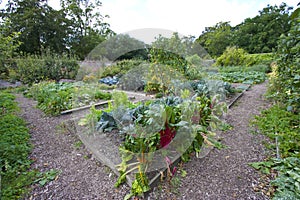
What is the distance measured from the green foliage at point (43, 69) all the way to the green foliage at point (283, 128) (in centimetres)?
702

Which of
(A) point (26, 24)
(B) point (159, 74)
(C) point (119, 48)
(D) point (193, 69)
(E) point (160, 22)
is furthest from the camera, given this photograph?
(A) point (26, 24)

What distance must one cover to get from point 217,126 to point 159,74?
2.12 meters

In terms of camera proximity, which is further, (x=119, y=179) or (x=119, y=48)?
(x=119, y=48)

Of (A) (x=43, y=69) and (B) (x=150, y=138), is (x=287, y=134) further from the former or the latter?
(A) (x=43, y=69)

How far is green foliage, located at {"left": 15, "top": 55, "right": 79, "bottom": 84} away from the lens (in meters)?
5.90

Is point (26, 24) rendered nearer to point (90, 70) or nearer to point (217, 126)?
point (90, 70)

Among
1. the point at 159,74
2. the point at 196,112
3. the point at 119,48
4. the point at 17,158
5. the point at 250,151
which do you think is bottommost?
the point at 17,158

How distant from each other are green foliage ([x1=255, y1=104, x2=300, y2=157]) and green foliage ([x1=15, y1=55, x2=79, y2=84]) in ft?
23.0

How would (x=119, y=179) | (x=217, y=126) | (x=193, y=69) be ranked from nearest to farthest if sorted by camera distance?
(x=119, y=179)
(x=217, y=126)
(x=193, y=69)

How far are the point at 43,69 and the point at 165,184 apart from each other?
6.78 meters

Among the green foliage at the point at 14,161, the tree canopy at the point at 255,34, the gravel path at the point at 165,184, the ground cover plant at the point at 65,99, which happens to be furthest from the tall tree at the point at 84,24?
the gravel path at the point at 165,184

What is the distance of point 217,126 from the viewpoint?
87.9 inches

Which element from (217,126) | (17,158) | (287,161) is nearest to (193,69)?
(217,126)

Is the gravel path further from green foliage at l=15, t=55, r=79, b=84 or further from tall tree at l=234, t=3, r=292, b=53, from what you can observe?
tall tree at l=234, t=3, r=292, b=53
